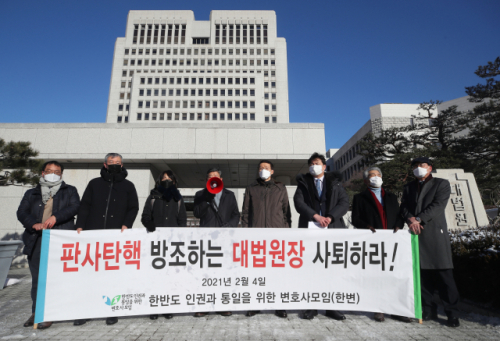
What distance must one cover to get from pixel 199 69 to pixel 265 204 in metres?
72.2

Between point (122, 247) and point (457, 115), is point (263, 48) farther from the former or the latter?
point (122, 247)

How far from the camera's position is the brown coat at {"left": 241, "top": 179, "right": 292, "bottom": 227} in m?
3.74

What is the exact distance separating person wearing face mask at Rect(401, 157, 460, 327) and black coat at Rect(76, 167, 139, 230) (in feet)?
11.6

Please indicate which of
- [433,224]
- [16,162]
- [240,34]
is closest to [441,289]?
[433,224]

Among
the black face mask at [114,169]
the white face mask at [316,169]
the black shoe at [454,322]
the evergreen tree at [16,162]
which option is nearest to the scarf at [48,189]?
the black face mask at [114,169]

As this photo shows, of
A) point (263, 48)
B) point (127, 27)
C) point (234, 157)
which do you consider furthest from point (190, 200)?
point (127, 27)

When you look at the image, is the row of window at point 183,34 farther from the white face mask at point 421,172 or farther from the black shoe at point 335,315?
the black shoe at point 335,315

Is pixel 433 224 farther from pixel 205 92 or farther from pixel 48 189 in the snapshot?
pixel 205 92

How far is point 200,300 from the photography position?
315cm

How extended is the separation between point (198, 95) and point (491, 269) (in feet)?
225

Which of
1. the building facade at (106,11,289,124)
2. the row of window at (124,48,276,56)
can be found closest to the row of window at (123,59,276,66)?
the building facade at (106,11,289,124)

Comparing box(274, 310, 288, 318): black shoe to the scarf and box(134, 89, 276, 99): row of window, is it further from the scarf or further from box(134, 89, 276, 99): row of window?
box(134, 89, 276, 99): row of window

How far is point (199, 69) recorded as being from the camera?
2756 inches

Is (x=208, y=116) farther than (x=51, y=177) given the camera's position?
Yes
